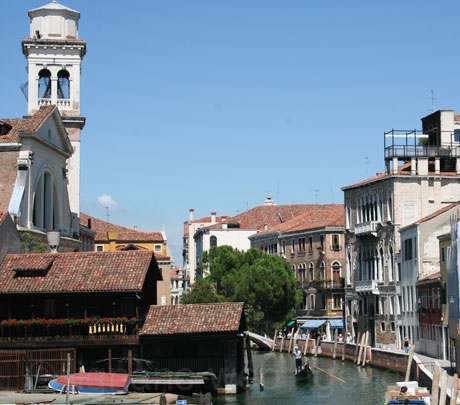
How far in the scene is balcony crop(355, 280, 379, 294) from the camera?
65250 mm

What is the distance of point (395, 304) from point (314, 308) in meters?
20.1

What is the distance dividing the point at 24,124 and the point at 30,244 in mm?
7140

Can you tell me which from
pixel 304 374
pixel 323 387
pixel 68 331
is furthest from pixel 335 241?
pixel 68 331

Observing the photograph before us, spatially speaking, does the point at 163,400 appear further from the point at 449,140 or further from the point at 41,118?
the point at 449,140

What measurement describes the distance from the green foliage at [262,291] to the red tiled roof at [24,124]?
27431 mm

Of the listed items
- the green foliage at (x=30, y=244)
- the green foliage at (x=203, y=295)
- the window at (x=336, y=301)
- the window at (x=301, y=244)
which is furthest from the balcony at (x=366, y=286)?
the green foliage at (x=30, y=244)

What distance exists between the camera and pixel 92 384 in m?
35.8

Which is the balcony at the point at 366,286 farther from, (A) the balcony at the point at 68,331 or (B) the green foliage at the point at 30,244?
(A) the balcony at the point at 68,331

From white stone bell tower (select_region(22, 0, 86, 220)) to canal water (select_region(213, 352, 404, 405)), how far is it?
673 inches

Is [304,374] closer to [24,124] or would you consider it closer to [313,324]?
[24,124]

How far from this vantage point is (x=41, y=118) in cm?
4959

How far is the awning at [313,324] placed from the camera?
7693 centimetres

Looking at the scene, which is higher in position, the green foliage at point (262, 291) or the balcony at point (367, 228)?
the balcony at point (367, 228)

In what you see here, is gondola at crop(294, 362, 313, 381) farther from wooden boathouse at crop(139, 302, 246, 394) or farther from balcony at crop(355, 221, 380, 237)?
balcony at crop(355, 221, 380, 237)
